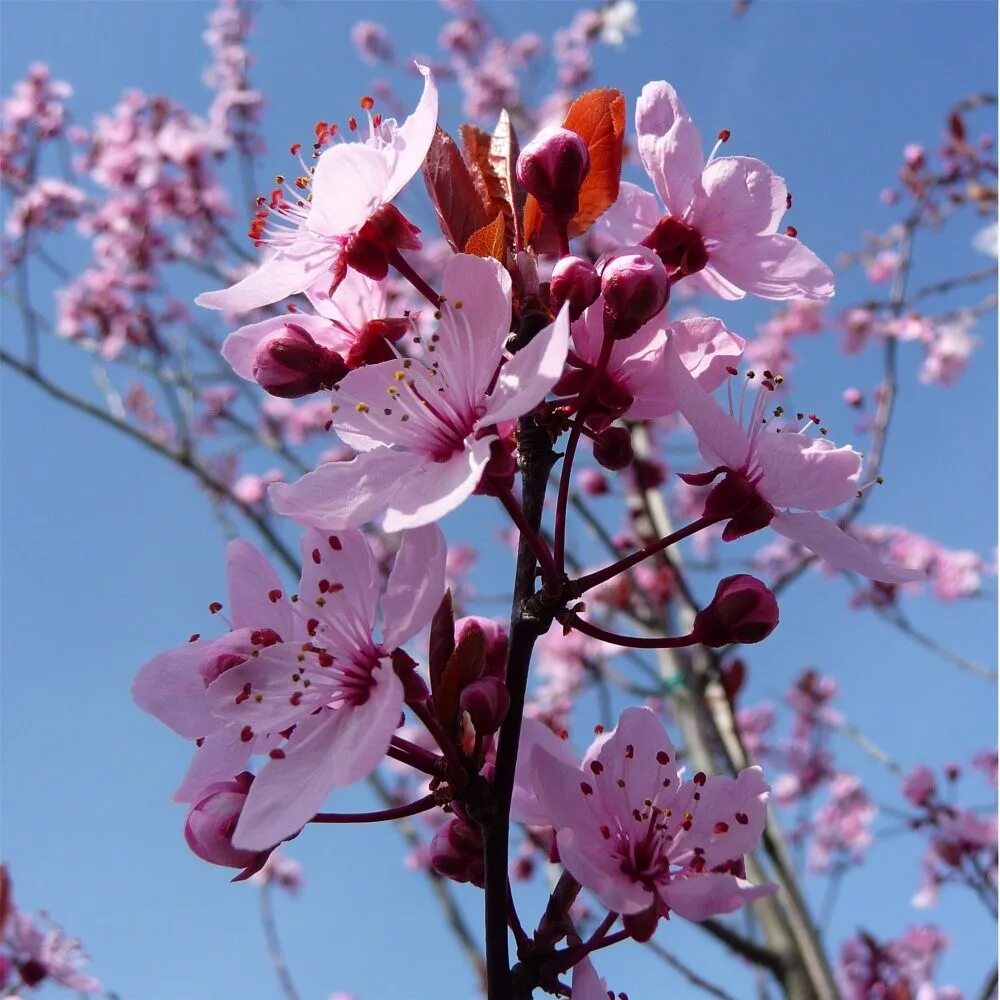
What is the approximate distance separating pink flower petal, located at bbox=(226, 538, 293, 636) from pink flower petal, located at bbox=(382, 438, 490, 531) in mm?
243

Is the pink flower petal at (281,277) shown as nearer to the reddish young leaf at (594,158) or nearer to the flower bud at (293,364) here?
the flower bud at (293,364)

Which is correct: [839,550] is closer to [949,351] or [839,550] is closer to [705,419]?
[705,419]

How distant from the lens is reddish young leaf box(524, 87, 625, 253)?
1.11 meters

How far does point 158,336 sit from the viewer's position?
5195 millimetres

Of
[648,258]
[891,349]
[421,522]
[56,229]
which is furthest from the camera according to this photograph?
[56,229]

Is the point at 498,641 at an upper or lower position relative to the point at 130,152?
lower

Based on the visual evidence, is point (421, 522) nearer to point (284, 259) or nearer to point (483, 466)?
point (483, 466)

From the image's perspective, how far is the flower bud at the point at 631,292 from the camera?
928mm

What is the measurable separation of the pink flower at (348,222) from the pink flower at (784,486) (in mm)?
365

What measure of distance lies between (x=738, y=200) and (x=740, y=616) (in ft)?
1.74

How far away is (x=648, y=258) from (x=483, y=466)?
32cm

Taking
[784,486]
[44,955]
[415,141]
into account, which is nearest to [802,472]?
[784,486]

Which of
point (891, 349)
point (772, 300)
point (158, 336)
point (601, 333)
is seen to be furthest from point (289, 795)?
point (158, 336)

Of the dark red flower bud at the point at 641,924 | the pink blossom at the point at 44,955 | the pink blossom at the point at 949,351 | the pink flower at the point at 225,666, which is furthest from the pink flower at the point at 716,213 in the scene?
the pink blossom at the point at 949,351
